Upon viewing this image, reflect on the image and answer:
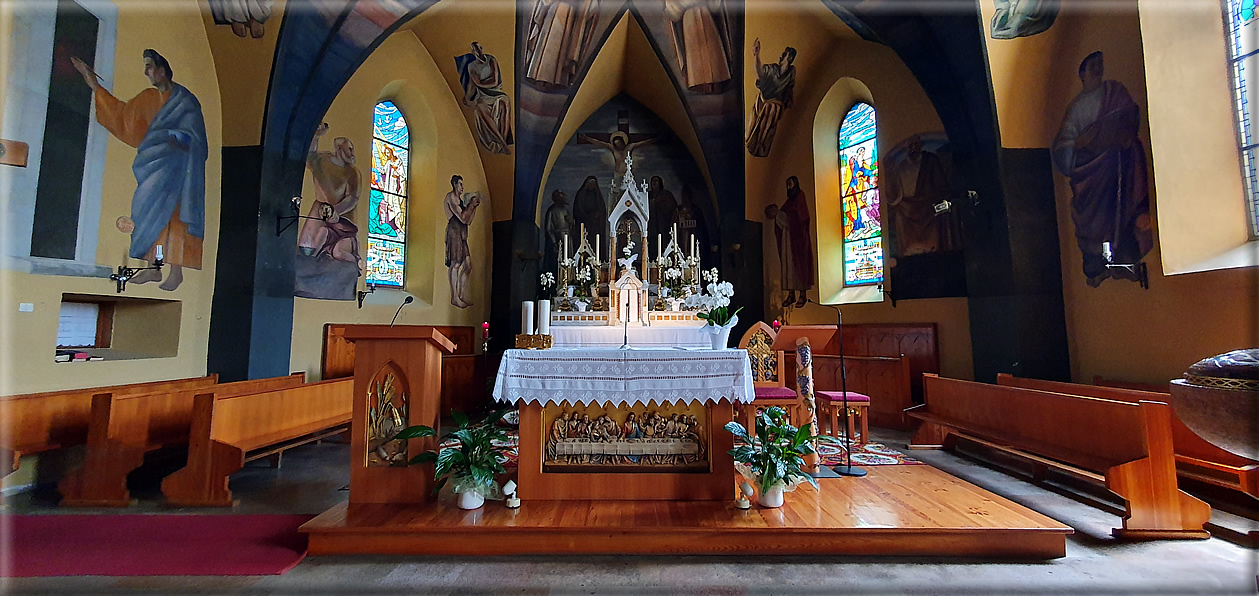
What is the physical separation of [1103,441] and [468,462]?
15.4ft

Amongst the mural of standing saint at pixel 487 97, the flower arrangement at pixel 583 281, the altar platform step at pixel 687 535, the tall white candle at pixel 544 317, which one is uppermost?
the mural of standing saint at pixel 487 97

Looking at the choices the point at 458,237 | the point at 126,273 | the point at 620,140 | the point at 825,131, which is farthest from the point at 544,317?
the point at 620,140

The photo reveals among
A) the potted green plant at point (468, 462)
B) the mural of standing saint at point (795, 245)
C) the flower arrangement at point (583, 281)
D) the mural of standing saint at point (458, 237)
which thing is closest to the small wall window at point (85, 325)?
the mural of standing saint at point (458, 237)

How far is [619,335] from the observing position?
718 cm

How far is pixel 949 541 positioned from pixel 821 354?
19.3ft

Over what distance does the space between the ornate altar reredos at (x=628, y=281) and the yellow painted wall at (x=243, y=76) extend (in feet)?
15.3

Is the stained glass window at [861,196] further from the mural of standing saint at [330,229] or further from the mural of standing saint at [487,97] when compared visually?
the mural of standing saint at [330,229]

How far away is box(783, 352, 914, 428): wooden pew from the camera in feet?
23.6

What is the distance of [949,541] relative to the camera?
118 inches

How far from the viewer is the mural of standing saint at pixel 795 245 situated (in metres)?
9.28

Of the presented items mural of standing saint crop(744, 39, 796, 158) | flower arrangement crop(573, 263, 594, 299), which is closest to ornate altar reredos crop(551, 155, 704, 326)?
flower arrangement crop(573, 263, 594, 299)

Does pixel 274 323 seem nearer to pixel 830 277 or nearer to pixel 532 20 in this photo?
pixel 532 20

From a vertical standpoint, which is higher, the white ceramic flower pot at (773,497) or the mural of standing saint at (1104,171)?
the mural of standing saint at (1104,171)

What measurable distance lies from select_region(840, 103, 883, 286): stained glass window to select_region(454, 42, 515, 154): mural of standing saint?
646 cm
